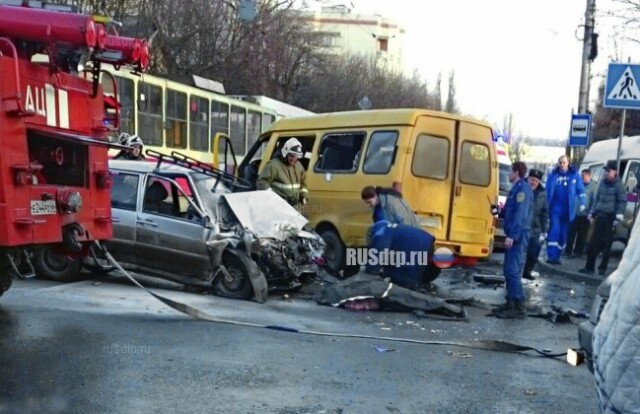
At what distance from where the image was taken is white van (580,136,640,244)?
603 inches

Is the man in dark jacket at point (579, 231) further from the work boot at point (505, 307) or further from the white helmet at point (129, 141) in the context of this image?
the white helmet at point (129, 141)

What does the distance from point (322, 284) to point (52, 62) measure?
5592 mm

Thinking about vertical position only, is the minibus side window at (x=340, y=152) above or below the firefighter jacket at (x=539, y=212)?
above

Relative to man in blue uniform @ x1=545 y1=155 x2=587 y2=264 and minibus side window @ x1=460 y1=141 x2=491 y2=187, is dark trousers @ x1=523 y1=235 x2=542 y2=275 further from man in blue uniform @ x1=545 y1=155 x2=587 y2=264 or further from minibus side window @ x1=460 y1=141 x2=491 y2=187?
man in blue uniform @ x1=545 y1=155 x2=587 y2=264

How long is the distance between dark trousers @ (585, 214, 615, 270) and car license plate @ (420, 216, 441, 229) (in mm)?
3258

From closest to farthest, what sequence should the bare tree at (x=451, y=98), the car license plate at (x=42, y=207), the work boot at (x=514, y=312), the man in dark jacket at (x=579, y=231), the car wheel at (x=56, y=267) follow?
the car license plate at (x=42, y=207) → the work boot at (x=514, y=312) → the car wheel at (x=56, y=267) → the man in dark jacket at (x=579, y=231) → the bare tree at (x=451, y=98)

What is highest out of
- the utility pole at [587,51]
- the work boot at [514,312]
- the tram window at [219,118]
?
the utility pole at [587,51]

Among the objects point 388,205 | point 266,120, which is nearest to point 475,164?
point 388,205

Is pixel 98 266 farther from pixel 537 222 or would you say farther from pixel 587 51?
pixel 587 51

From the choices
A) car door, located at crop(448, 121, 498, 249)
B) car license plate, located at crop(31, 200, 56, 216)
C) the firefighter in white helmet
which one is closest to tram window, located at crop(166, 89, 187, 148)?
the firefighter in white helmet

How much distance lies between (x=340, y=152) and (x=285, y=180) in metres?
1.08

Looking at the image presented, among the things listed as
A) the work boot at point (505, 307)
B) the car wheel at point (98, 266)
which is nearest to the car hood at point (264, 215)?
the car wheel at point (98, 266)

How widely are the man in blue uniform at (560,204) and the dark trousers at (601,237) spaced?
1.33 meters

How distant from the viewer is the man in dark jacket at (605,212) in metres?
12.4
